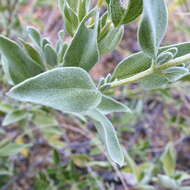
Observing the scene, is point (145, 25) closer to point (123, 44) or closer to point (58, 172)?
point (58, 172)

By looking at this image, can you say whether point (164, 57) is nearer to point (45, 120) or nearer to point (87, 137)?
point (45, 120)

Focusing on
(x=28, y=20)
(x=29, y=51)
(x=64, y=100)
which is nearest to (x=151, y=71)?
(x=64, y=100)

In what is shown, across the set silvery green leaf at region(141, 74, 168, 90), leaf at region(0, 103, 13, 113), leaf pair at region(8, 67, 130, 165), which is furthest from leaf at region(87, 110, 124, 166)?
leaf at region(0, 103, 13, 113)

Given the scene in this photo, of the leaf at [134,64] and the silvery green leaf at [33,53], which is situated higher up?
the silvery green leaf at [33,53]

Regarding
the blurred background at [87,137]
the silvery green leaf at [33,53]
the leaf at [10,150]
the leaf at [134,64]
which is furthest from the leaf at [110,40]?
the leaf at [10,150]

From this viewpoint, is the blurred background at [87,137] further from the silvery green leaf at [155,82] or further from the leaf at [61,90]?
the leaf at [61,90]

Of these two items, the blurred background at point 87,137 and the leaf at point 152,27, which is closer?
the leaf at point 152,27

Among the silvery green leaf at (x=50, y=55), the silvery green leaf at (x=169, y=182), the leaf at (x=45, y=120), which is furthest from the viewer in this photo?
the leaf at (x=45, y=120)

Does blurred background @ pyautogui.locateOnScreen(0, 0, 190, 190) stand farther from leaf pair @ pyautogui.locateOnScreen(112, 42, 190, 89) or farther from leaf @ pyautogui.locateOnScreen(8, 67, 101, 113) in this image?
leaf @ pyautogui.locateOnScreen(8, 67, 101, 113)

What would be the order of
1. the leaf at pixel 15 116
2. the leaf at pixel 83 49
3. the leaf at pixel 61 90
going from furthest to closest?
the leaf at pixel 15 116 < the leaf at pixel 83 49 < the leaf at pixel 61 90

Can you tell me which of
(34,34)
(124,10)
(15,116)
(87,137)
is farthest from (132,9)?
(87,137)
